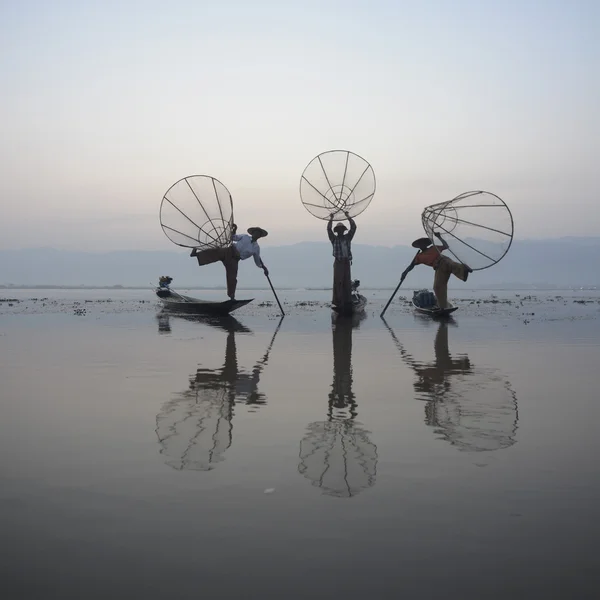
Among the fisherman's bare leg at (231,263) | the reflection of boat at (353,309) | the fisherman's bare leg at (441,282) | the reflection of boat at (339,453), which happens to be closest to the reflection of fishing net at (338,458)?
the reflection of boat at (339,453)

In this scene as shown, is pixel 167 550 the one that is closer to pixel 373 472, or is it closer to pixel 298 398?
pixel 373 472

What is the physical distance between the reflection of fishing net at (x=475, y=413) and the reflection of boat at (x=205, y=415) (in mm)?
2112

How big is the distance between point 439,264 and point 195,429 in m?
20.6

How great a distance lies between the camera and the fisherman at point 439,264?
83.3 feet

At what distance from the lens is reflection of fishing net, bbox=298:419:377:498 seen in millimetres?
4895

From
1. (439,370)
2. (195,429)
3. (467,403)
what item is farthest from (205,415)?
(439,370)

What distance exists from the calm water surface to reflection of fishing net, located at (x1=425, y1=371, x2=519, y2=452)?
0.04m

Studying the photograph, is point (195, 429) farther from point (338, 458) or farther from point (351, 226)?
point (351, 226)

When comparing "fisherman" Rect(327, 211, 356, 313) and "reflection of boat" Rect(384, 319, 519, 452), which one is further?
"fisherman" Rect(327, 211, 356, 313)

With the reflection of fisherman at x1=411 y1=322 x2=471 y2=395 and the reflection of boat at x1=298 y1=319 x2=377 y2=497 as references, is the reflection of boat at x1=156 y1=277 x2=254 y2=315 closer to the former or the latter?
the reflection of fisherman at x1=411 y1=322 x2=471 y2=395

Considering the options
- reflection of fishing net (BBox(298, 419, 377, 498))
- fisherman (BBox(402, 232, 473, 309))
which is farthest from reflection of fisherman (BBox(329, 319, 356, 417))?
fisherman (BBox(402, 232, 473, 309))

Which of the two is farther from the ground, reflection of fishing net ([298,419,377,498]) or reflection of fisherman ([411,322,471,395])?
reflection of fisherman ([411,322,471,395])

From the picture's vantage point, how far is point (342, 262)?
25.7 metres

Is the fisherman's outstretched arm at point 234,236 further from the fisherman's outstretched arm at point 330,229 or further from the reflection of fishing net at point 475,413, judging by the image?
the reflection of fishing net at point 475,413
